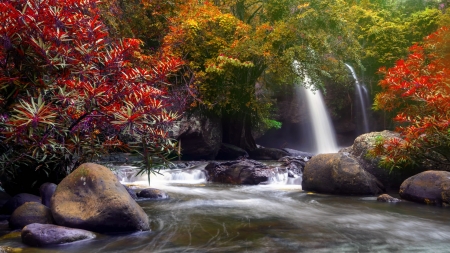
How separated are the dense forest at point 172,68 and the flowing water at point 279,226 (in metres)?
1.29

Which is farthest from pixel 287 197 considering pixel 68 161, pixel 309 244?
pixel 68 161

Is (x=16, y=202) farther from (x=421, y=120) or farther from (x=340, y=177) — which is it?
(x=421, y=120)

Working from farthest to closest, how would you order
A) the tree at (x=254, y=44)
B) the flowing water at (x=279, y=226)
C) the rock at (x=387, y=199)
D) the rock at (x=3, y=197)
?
the tree at (x=254, y=44) → the rock at (x=387, y=199) → the rock at (x=3, y=197) → the flowing water at (x=279, y=226)

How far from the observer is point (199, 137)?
18.8 meters

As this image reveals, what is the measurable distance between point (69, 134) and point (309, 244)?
3.81 meters

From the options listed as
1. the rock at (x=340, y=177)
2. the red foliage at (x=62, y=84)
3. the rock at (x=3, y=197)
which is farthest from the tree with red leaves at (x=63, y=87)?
the rock at (x=340, y=177)

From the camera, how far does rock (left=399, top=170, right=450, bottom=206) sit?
27.1 feet

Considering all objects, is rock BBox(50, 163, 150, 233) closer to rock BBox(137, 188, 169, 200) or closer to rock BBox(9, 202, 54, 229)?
rock BBox(9, 202, 54, 229)

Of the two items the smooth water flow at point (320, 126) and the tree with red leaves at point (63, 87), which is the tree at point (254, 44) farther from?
the tree with red leaves at point (63, 87)

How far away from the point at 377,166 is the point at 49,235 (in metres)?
8.39

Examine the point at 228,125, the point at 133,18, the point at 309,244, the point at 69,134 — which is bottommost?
the point at 309,244

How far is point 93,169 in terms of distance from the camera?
6.04 m

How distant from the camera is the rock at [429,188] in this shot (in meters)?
8.26

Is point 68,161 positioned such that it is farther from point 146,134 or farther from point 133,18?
A: point 133,18
